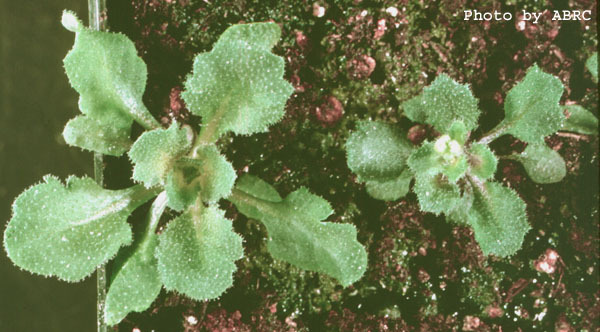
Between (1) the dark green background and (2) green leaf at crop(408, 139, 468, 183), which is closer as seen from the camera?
(2) green leaf at crop(408, 139, 468, 183)

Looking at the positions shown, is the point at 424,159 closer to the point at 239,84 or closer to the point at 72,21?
the point at 239,84

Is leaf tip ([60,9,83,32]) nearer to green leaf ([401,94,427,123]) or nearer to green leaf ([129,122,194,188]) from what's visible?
green leaf ([129,122,194,188])

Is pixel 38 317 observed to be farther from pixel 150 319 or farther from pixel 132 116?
pixel 132 116

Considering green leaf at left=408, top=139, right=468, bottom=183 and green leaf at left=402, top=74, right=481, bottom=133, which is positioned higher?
green leaf at left=402, top=74, right=481, bottom=133

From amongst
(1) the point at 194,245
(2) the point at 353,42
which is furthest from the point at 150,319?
(2) the point at 353,42

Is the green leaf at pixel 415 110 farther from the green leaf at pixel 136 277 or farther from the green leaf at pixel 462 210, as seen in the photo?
the green leaf at pixel 136 277

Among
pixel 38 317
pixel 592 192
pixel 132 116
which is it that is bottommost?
pixel 38 317

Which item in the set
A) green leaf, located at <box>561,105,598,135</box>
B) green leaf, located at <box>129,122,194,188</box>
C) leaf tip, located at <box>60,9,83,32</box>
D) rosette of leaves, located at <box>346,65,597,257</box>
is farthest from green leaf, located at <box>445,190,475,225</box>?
leaf tip, located at <box>60,9,83,32</box>
